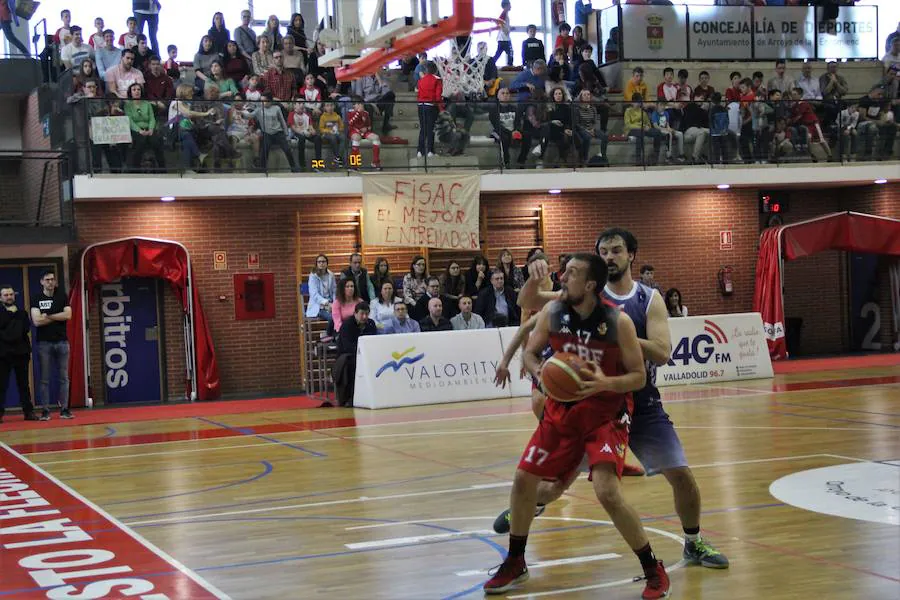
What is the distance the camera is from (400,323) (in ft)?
59.5

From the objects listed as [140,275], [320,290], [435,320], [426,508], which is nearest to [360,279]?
[320,290]

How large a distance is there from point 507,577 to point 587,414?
3.26ft

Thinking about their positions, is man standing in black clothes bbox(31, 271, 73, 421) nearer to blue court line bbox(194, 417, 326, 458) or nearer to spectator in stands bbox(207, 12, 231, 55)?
blue court line bbox(194, 417, 326, 458)

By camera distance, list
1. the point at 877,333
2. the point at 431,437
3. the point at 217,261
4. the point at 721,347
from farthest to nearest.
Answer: the point at 877,333
the point at 217,261
the point at 721,347
the point at 431,437

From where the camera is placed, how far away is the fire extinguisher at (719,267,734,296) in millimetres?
23906

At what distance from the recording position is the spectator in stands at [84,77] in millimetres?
19078

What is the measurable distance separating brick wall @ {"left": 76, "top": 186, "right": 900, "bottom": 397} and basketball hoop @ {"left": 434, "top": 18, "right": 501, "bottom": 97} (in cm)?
203

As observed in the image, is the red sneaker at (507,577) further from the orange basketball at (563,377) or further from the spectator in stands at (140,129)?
the spectator in stands at (140,129)

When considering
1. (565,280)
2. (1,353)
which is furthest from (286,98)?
(565,280)

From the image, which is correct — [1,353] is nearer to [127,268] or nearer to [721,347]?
[127,268]

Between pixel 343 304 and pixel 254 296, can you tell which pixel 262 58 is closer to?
pixel 254 296

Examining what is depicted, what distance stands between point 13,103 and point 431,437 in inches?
522

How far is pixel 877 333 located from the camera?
25.1 metres

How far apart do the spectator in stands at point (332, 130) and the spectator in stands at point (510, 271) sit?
3.20m
